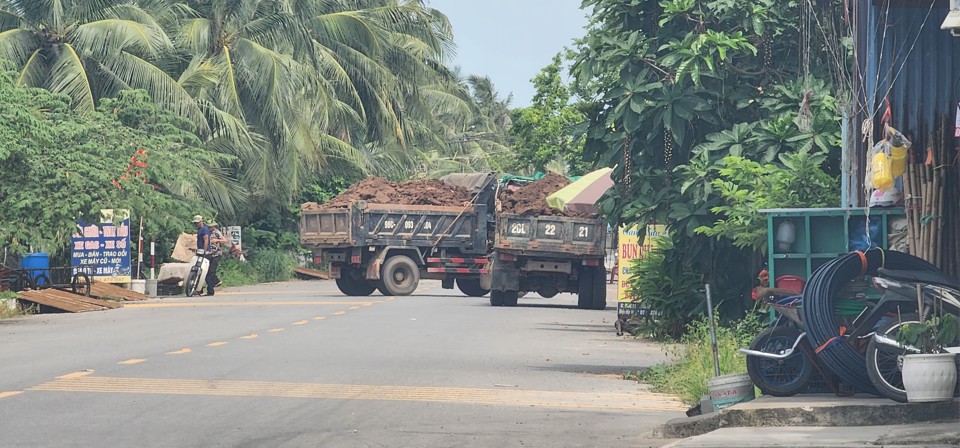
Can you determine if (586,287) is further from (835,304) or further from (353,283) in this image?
(835,304)

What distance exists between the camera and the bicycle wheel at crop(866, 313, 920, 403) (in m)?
9.07

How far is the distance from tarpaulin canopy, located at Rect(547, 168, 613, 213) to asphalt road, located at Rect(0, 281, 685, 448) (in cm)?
239

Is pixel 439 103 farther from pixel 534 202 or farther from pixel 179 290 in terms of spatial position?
pixel 534 202

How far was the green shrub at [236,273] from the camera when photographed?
4125 cm

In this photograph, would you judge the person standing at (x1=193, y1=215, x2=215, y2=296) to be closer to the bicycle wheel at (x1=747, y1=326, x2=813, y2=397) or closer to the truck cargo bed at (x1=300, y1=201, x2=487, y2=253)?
the truck cargo bed at (x1=300, y1=201, x2=487, y2=253)

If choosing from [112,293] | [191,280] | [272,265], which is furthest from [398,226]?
[272,265]

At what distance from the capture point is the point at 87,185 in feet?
76.0

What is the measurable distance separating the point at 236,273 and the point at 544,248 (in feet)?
56.1

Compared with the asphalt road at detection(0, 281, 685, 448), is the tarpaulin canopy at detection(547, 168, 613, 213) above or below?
above

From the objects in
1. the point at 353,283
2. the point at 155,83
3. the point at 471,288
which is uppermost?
the point at 155,83

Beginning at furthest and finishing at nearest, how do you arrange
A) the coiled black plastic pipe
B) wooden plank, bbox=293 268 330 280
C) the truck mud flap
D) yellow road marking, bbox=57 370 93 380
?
wooden plank, bbox=293 268 330 280 < the truck mud flap < yellow road marking, bbox=57 370 93 380 < the coiled black plastic pipe

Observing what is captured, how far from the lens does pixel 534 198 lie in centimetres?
2867

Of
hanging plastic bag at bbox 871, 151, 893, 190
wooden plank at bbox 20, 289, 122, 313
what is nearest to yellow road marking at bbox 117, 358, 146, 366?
hanging plastic bag at bbox 871, 151, 893, 190

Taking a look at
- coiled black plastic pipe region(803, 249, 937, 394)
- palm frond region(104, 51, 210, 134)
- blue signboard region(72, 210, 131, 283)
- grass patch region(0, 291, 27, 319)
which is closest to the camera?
coiled black plastic pipe region(803, 249, 937, 394)
